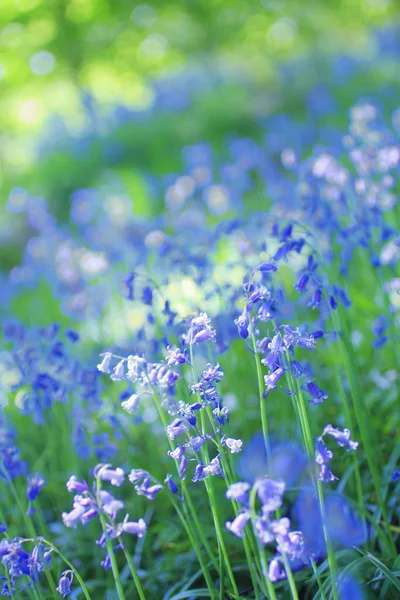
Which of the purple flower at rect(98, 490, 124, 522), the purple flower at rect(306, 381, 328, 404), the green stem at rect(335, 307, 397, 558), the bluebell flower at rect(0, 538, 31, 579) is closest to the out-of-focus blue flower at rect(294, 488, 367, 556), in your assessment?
the green stem at rect(335, 307, 397, 558)

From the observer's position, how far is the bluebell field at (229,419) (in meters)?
1.86

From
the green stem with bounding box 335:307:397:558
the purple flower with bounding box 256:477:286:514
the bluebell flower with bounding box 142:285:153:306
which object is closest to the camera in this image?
the purple flower with bounding box 256:477:286:514

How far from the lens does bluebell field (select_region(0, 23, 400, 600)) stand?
6.11 feet

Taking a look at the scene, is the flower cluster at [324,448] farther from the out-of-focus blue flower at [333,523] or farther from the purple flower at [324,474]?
the out-of-focus blue flower at [333,523]

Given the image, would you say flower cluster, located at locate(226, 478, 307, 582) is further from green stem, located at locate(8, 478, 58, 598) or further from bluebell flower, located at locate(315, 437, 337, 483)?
green stem, located at locate(8, 478, 58, 598)

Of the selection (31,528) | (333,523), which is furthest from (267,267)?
(31,528)

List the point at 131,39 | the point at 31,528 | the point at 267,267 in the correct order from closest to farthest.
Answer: the point at 267,267
the point at 31,528
the point at 131,39

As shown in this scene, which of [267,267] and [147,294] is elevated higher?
[267,267]

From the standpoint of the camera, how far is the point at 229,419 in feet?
10.6

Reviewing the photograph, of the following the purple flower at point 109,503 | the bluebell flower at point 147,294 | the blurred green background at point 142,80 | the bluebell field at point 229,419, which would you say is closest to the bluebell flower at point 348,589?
the bluebell field at point 229,419

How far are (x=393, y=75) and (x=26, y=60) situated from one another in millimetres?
7641

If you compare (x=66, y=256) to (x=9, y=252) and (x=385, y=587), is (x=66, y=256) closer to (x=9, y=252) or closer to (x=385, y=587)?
(x=385, y=587)

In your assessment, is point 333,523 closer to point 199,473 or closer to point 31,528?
point 199,473

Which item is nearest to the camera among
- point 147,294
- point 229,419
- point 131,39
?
point 147,294
